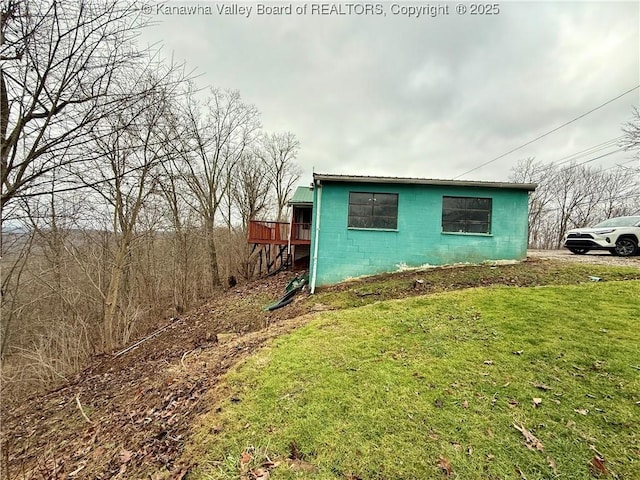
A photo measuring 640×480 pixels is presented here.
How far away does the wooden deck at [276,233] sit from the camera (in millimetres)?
13555

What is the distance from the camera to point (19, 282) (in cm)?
872

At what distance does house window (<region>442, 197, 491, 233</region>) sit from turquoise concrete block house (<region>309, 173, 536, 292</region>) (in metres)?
0.03

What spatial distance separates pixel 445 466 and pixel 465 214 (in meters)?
8.09

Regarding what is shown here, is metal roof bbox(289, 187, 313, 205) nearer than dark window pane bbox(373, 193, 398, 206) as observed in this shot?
No

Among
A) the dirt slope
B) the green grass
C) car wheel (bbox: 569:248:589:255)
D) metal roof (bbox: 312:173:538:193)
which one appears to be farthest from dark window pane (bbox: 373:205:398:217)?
car wheel (bbox: 569:248:589:255)

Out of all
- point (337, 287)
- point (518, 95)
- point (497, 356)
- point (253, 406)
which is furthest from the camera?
point (518, 95)

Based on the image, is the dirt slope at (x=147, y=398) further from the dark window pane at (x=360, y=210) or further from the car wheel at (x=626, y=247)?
the car wheel at (x=626, y=247)

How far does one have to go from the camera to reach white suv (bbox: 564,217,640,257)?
9797 mm

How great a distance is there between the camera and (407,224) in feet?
29.5

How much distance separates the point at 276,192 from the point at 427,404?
24519mm

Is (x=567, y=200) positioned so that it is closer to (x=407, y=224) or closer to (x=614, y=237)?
(x=614, y=237)

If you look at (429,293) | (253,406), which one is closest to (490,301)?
(429,293)

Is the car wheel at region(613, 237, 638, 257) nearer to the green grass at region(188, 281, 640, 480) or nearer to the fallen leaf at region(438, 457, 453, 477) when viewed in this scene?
the green grass at region(188, 281, 640, 480)

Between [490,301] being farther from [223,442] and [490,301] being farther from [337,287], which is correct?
[223,442]
